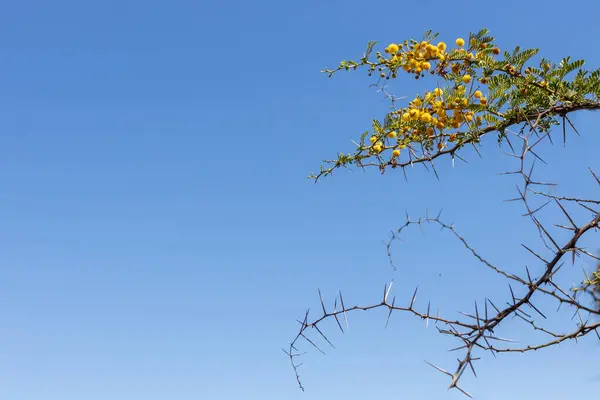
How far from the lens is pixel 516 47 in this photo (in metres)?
3.27

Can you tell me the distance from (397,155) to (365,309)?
5.15ft

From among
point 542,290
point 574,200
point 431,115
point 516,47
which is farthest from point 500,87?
point 542,290

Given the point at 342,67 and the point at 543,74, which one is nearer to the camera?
the point at 543,74

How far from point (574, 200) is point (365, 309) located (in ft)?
2.85

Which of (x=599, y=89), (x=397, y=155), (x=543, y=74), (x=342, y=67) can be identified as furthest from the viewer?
(x=342, y=67)

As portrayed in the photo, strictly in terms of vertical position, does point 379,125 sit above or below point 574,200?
above

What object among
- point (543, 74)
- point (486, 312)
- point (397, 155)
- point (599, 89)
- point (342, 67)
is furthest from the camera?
point (342, 67)

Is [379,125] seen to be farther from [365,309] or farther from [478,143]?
[365,309]

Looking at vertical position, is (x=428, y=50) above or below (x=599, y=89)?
above

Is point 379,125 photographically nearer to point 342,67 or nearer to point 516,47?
point 342,67

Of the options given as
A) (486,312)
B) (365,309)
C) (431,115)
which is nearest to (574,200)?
(486,312)

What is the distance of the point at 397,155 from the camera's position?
11.7ft

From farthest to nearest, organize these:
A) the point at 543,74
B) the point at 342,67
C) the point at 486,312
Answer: the point at 342,67 → the point at 543,74 → the point at 486,312

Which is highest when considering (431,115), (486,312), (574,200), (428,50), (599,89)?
(428,50)
